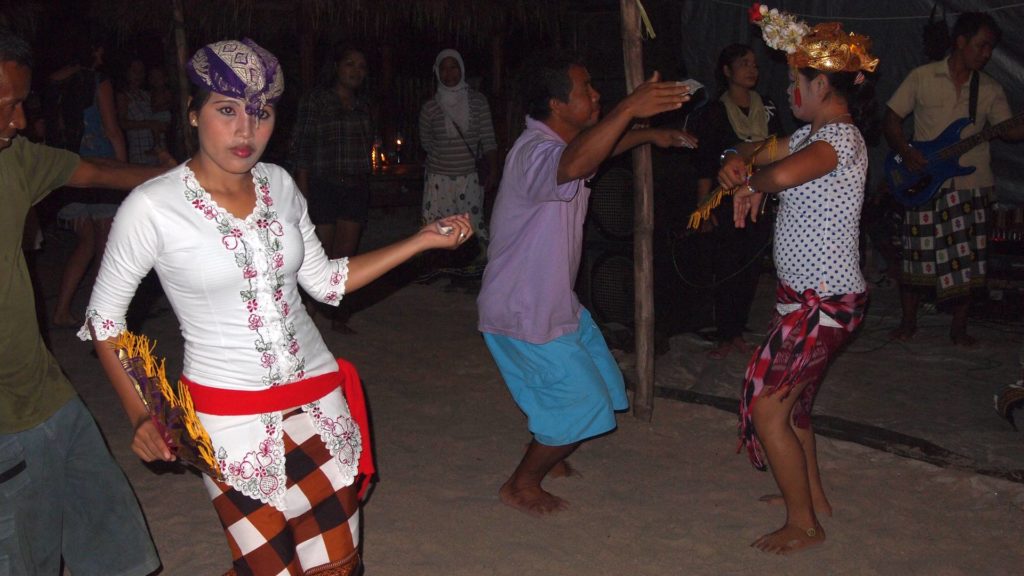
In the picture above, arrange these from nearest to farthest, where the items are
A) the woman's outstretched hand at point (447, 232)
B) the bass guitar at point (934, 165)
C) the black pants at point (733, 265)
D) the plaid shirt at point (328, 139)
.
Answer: the woman's outstretched hand at point (447, 232), the bass guitar at point (934, 165), the black pants at point (733, 265), the plaid shirt at point (328, 139)

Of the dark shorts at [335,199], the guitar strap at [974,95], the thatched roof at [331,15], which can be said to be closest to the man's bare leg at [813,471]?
the guitar strap at [974,95]

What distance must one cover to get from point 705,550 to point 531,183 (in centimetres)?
163

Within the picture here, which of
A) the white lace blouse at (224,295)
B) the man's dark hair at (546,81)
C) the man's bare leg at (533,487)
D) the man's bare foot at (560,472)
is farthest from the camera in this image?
the man's bare foot at (560,472)

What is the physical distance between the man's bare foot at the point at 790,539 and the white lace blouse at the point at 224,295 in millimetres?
2061

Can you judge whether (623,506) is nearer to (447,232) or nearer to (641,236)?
(641,236)

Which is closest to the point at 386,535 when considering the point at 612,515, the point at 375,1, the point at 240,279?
the point at 612,515

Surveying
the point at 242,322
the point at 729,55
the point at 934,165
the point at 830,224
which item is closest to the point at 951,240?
the point at 934,165

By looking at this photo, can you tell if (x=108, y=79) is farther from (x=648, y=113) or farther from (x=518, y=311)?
(x=648, y=113)

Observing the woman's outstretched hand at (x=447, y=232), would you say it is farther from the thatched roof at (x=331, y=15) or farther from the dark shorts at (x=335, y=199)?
the thatched roof at (x=331, y=15)

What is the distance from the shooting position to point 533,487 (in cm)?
434

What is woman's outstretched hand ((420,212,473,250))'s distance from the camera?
286 centimetres

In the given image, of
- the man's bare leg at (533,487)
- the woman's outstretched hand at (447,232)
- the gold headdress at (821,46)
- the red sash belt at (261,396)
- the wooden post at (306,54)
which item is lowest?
the man's bare leg at (533,487)

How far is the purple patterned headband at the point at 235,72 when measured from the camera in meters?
2.42

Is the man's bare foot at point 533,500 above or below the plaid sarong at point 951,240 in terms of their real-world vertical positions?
below
